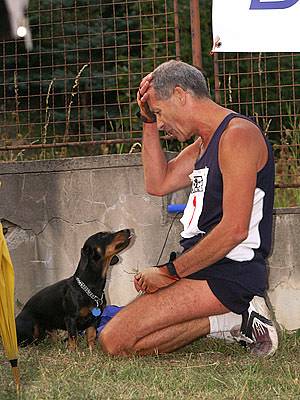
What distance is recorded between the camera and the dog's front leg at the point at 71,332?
18.3 ft

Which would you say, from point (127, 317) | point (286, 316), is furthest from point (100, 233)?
point (286, 316)

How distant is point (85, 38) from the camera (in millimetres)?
8102

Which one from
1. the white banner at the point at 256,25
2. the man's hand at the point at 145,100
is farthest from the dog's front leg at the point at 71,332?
the white banner at the point at 256,25

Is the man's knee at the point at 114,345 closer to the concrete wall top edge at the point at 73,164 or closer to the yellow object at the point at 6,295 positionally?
the yellow object at the point at 6,295

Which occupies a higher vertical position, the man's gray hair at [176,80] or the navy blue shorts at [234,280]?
the man's gray hair at [176,80]

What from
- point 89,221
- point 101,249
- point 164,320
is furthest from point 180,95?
point 89,221

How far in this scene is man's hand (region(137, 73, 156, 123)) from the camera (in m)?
4.99

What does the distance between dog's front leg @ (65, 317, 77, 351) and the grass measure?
9 centimetres

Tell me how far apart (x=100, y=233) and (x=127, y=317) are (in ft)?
2.88

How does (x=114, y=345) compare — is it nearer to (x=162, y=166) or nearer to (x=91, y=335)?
(x=91, y=335)

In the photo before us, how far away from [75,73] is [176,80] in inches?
148

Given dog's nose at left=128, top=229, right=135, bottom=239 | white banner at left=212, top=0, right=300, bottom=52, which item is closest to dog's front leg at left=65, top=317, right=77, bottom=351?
dog's nose at left=128, top=229, right=135, bottom=239

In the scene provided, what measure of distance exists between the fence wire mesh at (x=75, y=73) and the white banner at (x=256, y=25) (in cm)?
49

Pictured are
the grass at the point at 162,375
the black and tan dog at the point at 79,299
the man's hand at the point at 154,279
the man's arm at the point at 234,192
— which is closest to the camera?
the grass at the point at 162,375
